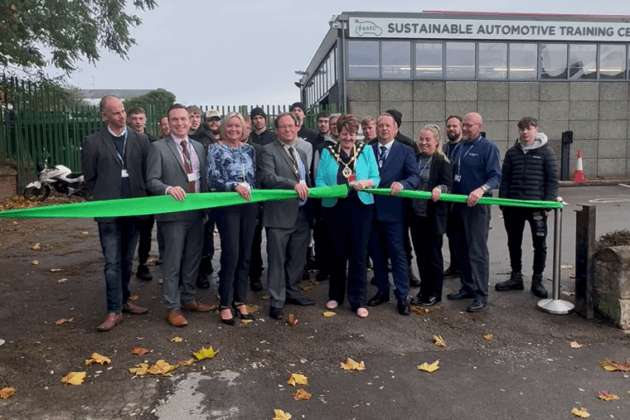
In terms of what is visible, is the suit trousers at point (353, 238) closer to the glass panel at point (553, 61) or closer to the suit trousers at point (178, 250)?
the suit trousers at point (178, 250)

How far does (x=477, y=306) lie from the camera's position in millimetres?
5922

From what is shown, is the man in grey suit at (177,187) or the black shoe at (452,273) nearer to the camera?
the man in grey suit at (177,187)

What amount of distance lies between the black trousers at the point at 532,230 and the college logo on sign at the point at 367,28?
12.9 meters

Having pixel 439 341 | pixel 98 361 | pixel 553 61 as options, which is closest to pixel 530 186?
pixel 439 341

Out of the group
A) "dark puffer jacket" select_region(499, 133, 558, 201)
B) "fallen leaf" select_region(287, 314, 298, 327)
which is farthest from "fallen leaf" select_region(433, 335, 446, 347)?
"dark puffer jacket" select_region(499, 133, 558, 201)

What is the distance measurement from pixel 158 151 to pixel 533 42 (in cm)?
1735

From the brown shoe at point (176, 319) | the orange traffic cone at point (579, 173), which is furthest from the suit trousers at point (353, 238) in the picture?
the orange traffic cone at point (579, 173)

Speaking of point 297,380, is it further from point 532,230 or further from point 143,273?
point 143,273

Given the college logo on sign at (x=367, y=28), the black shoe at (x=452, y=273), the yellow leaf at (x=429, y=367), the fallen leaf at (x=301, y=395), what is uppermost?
the college logo on sign at (x=367, y=28)

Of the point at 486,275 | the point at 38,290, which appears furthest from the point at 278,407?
the point at 38,290

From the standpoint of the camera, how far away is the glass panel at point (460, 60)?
1900 cm

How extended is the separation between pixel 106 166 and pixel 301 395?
286 centimetres

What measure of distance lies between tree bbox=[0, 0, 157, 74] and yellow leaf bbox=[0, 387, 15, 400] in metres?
12.9

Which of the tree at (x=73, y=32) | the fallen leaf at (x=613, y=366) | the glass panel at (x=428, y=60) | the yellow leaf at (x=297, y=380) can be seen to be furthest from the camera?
the glass panel at (x=428, y=60)
